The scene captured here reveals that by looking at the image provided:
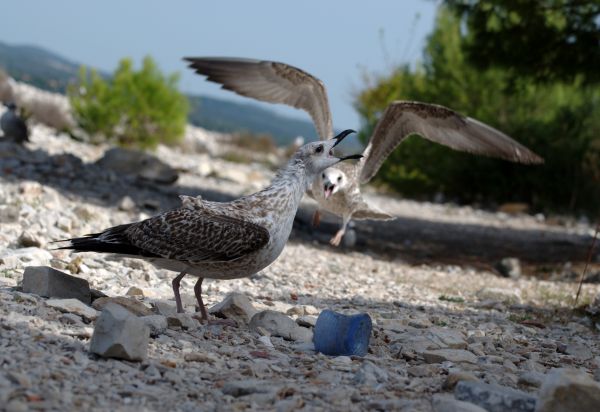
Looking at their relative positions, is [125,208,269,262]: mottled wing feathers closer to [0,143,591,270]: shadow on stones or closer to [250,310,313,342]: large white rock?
[250,310,313,342]: large white rock

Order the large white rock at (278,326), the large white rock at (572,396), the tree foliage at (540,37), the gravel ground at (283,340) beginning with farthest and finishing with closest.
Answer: the tree foliage at (540,37) < the large white rock at (278,326) < the gravel ground at (283,340) < the large white rock at (572,396)

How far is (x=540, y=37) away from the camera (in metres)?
12.7

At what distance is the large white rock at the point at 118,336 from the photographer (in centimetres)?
386

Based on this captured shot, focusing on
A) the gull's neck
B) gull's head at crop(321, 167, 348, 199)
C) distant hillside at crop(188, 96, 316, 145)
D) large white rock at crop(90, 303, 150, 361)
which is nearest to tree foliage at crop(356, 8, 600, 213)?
gull's head at crop(321, 167, 348, 199)

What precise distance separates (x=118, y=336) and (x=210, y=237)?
1154 mm

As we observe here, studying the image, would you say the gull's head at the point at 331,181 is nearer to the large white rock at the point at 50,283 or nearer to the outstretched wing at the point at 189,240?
the outstretched wing at the point at 189,240

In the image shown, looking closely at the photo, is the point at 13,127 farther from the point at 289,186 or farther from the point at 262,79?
the point at 289,186

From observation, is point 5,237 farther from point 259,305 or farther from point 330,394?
point 330,394

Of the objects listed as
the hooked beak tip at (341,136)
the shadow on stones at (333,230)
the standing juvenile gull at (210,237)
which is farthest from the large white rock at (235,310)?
the shadow on stones at (333,230)

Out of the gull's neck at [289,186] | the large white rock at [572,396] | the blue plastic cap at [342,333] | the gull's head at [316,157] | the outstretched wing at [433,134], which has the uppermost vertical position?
the outstretched wing at [433,134]

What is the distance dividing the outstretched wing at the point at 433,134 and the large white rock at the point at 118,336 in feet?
18.2

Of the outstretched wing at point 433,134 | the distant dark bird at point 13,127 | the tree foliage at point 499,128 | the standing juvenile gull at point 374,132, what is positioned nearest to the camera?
the standing juvenile gull at point 374,132

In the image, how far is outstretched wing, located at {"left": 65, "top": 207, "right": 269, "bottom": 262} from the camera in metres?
4.85

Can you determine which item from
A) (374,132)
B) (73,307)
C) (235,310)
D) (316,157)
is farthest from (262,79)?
(73,307)
